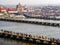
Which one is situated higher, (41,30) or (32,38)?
(32,38)

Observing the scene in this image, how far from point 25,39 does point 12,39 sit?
1.10 metres

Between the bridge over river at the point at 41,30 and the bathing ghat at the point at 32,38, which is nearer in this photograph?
the bathing ghat at the point at 32,38

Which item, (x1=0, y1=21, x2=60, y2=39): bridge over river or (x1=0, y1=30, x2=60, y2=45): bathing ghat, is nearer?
(x1=0, y1=30, x2=60, y2=45): bathing ghat

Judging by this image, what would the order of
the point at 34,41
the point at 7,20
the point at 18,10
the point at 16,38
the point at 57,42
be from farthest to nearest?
the point at 18,10 < the point at 7,20 < the point at 16,38 < the point at 34,41 < the point at 57,42

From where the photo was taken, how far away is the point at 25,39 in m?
20.3

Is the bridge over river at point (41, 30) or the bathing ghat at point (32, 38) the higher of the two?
the bathing ghat at point (32, 38)

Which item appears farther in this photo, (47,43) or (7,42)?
(7,42)

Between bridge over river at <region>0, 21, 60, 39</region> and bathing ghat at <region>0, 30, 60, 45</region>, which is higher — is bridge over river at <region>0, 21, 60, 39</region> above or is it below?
below

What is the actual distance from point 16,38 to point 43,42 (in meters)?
2.70

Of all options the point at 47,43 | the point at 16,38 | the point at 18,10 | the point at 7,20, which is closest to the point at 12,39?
the point at 16,38

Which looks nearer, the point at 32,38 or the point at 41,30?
the point at 32,38

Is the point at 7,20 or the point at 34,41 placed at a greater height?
the point at 34,41

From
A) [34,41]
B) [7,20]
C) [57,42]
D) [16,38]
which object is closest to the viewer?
[57,42]

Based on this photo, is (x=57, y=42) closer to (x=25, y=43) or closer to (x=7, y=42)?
(x=25, y=43)
